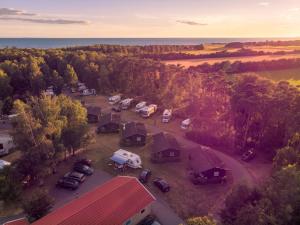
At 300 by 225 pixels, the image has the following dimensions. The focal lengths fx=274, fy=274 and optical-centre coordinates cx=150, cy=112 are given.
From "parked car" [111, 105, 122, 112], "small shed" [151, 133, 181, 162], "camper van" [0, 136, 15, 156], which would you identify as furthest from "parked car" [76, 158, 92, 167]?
"parked car" [111, 105, 122, 112]

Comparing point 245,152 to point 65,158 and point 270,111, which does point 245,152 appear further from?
point 65,158

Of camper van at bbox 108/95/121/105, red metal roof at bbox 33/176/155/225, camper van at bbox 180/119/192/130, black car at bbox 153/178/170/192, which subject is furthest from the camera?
camper van at bbox 108/95/121/105

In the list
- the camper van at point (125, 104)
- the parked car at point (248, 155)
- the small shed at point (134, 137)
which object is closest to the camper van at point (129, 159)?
the small shed at point (134, 137)

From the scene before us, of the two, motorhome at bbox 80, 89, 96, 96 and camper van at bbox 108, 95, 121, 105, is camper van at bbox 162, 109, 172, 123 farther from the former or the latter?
motorhome at bbox 80, 89, 96, 96

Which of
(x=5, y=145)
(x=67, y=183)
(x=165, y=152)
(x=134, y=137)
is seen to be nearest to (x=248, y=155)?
(x=165, y=152)

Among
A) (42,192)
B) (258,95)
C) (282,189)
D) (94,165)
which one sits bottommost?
(94,165)

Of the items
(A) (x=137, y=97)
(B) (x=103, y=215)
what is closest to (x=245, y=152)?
(B) (x=103, y=215)

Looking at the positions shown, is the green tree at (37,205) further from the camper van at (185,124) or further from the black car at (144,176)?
the camper van at (185,124)
